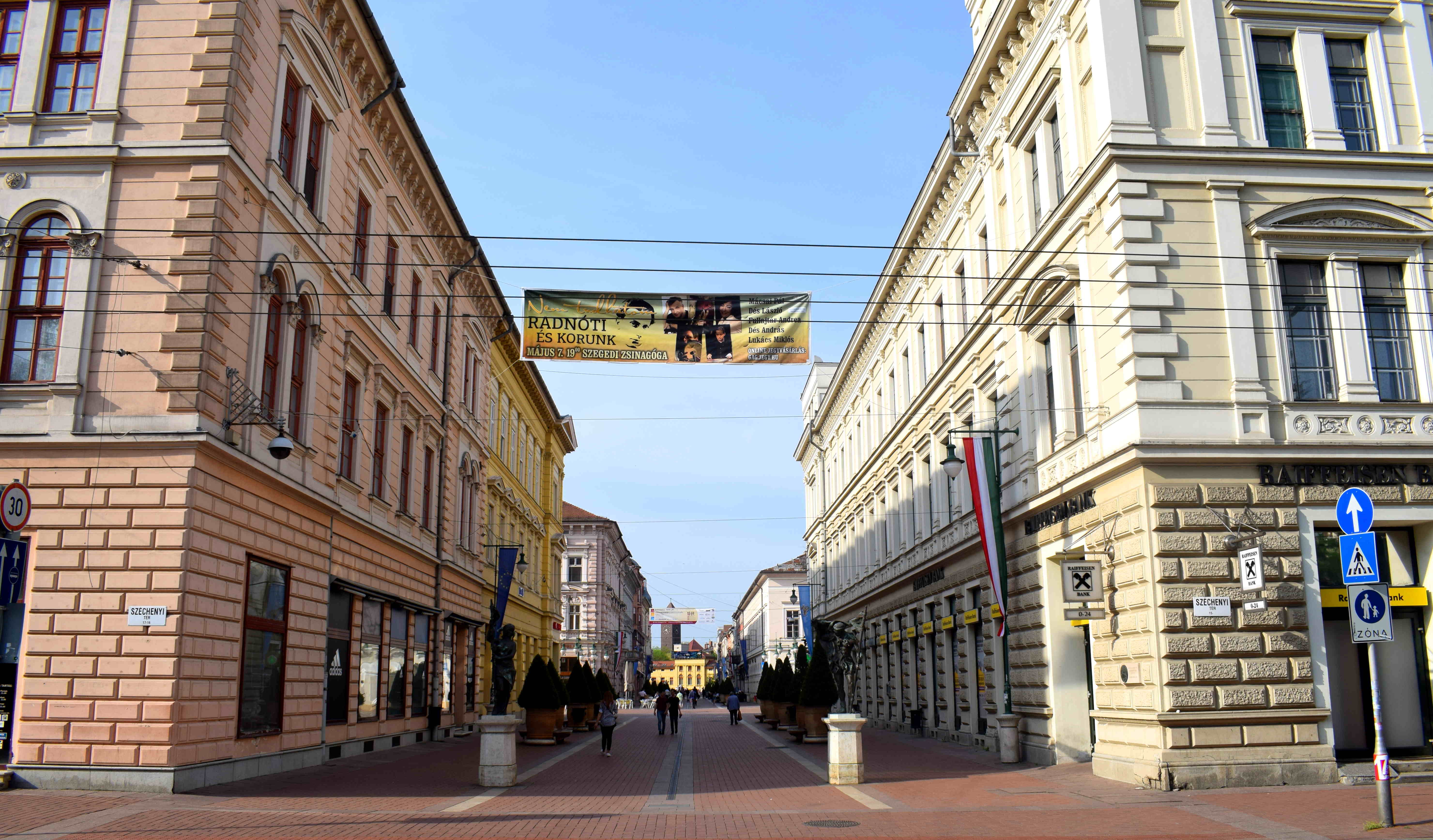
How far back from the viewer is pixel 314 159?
2166 cm

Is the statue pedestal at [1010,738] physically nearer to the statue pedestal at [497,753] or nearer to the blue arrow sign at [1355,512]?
the statue pedestal at [497,753]

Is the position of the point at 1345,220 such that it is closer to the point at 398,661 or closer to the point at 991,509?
the point at 991,509

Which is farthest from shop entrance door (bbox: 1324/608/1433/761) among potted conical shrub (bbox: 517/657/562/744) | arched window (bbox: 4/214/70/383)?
arched window (bbox: 4/214/70/383)

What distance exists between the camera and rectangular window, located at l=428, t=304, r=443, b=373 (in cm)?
3138

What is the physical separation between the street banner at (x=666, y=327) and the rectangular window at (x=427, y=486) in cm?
1347

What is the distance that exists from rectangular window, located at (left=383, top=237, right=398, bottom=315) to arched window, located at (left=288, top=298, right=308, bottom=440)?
16.7ft

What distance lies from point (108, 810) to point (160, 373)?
613 centimetres

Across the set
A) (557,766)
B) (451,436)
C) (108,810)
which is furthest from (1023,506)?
(451,436)

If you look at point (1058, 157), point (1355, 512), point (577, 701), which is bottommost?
point (577, 701)

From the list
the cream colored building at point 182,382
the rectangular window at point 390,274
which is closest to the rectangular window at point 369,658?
the cream colored building at point 182,382

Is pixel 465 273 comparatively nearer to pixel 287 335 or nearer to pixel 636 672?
pixel 287 335

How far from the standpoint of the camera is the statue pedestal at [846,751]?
1773 cm

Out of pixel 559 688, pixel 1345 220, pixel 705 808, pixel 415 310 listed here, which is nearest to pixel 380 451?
pixel 415 310

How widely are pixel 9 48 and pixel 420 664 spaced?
18.0 m
